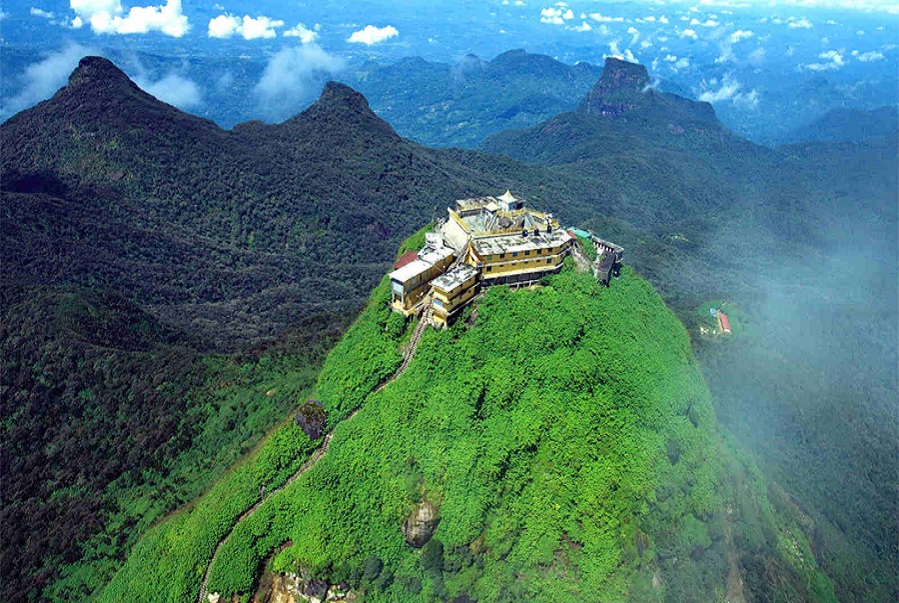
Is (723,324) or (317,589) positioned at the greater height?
(317,589)

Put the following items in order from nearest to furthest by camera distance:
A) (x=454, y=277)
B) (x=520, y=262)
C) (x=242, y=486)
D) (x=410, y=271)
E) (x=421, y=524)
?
1. (x=421, y=524)
2. (x=242, y=486)
3. (x=454, y=277)
4. (x=410, y=271)
5. (x=520, y=262)

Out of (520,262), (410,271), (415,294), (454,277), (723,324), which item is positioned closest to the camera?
(454,277)

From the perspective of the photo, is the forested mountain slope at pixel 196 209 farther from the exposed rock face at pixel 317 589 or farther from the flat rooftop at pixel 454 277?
the exposed rock face at pixel 317 589

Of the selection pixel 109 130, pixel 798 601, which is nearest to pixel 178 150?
pixel 109 130

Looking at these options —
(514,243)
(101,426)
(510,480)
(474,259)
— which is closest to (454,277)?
(474,259)

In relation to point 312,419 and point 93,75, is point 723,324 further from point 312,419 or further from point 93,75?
point 93,75
